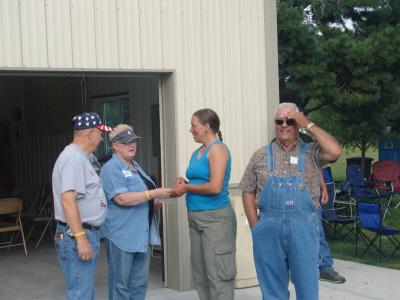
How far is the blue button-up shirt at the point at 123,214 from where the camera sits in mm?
4484

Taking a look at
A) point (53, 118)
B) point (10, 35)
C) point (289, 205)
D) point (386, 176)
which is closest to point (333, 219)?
point (289, 205)

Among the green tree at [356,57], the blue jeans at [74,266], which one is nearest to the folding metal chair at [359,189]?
the green tree at [356,57]

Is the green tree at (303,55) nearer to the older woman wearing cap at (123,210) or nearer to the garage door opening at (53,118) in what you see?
the garage door opening at (53,118)

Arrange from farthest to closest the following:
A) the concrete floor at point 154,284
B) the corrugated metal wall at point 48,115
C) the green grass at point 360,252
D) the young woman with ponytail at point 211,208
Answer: the corrugated metal wall at point 48,115, the green grass at point 360,252, the concrete floor at point 154,284, the young woman with ponytail at point 211,208

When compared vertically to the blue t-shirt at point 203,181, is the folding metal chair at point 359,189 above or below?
below

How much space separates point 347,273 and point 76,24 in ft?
13.3

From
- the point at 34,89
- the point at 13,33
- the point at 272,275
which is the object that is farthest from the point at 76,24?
the point at 34,89

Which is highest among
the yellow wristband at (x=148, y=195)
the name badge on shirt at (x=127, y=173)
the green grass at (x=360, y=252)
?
the name badge on shirt at (x=127, y=173)

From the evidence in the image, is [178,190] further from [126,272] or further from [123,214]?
[126,272]

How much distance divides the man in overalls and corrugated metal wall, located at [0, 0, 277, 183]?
2.20 m

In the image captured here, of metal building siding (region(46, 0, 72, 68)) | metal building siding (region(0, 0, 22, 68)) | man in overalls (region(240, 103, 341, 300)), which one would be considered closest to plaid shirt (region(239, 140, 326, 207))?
man in overalls (region(240, 103, 341, 300))

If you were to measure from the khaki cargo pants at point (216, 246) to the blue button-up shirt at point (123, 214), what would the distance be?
0.43m

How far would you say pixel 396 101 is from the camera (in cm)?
1351

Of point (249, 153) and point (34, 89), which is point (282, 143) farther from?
point (34, 89)
